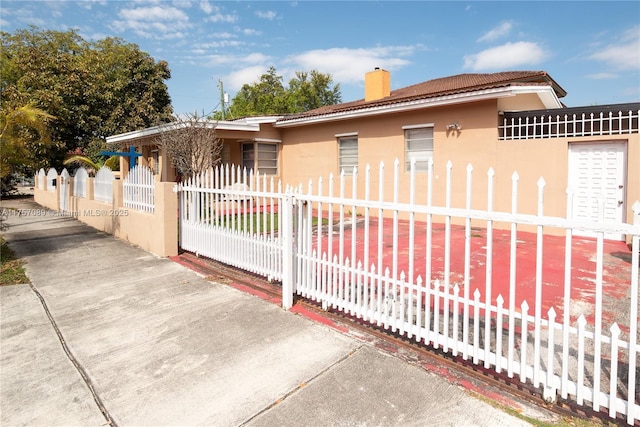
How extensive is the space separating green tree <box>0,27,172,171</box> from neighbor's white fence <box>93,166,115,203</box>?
10905 millimetres

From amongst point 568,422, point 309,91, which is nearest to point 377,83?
point 568,422

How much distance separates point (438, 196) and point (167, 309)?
24.9ft

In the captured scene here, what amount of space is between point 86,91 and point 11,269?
18577 mm

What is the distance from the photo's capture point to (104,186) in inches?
399

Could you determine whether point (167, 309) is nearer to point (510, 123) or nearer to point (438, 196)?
point (438, 196)

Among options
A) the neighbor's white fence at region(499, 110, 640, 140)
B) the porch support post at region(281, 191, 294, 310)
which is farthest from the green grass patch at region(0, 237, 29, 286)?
the neighbor's white fence at region(499, 110, 640, 140)

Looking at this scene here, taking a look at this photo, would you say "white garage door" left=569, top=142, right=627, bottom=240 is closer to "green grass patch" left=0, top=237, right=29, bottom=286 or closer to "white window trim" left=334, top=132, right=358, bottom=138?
"white window trim" left=334, top=132, right=358, bottom=138

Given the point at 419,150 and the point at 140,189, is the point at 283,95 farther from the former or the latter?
the point at 140,189

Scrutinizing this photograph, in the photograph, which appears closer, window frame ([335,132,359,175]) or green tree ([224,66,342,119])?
window frame ([335,132,359,175])

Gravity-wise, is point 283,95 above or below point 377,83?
above

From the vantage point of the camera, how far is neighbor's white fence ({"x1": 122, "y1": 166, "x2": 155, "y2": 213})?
300 inches

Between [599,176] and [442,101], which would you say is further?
[442,101]

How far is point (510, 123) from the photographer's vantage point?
9062mm

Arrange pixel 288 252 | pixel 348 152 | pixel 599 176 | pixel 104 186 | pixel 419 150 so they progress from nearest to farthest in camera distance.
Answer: pixel 288 252
pixel 599 176
pixel 104 186
pixel 419 150
pixel 348 152
